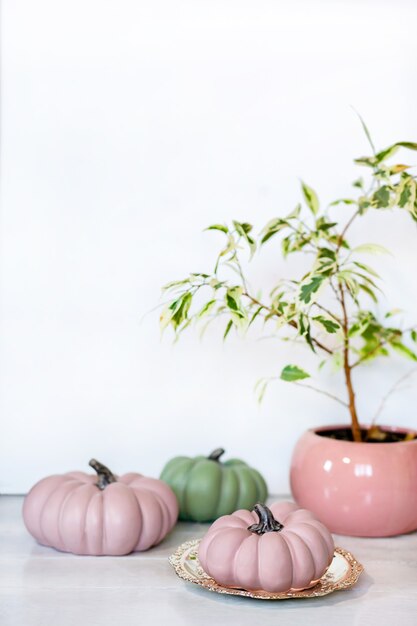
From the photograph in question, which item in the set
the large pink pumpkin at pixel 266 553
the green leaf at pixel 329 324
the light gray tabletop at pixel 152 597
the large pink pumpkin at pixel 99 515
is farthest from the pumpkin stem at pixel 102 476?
the green leaf at pixel 329 324

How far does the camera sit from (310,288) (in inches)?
41.0

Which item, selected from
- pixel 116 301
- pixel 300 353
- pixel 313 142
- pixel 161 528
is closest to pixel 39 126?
pixel 116 301

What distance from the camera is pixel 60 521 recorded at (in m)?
1.04

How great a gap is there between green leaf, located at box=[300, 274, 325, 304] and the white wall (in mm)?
301

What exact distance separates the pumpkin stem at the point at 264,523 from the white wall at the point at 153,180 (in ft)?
1.37

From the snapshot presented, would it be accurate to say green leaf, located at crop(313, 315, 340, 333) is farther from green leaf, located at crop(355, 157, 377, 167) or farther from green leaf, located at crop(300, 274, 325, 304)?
green leaf, located at crop(355, 157, 377, 167)

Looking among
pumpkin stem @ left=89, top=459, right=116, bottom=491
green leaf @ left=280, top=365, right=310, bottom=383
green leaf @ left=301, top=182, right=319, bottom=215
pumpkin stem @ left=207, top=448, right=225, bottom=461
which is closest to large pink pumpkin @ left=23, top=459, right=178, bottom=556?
pumpkin stem @ left=89, top=459, right=116, bottom=491

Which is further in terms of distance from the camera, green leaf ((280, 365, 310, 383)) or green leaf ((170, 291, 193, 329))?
green leaf ((280, 365, 310, 383))

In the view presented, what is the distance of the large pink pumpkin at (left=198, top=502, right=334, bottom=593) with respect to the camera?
2.92 ft

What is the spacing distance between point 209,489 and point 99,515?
0.20 metres

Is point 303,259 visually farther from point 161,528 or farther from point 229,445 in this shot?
point 161,528

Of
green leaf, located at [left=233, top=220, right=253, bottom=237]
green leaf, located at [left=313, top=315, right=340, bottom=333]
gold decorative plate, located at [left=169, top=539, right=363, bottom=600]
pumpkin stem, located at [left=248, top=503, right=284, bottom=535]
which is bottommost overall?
gold decorative plate, located at [left=169, top=539, right=363, bottom=600]

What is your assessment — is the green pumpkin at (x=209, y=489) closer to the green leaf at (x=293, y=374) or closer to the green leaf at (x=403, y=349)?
the green leaf at (x=293, y=374)

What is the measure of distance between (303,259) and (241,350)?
0.19 metres
